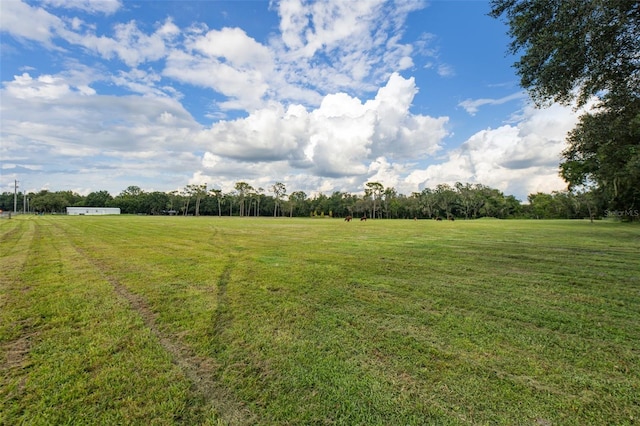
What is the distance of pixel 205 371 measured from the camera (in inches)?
120

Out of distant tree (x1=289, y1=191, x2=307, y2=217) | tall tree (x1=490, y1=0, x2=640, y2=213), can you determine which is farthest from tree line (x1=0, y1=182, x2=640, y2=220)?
tall tree (x1=490, y1=0, x2=640, y2=213)

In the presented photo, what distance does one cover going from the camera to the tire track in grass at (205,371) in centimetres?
247

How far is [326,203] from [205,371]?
341 ft

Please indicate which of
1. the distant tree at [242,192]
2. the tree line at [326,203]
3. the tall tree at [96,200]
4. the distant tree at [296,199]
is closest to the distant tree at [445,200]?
the tree line at [326,203]

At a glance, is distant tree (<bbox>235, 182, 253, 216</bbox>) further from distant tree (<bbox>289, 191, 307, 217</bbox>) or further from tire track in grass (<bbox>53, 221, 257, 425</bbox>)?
tire track in grass (<bbox>53, 221, 257, 425</bbox>)

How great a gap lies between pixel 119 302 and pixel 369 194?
9163 centimetres

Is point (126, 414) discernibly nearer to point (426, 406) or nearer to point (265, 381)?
point (265, 381)

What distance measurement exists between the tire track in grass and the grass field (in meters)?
0.02

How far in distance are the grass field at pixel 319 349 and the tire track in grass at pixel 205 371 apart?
0.06ft

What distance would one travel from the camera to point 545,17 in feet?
27.6

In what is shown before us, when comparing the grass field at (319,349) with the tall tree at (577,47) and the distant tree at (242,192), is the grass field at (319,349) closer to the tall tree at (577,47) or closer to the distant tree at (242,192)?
the tall tree at (577,47)

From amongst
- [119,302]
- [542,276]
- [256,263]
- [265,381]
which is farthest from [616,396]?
[256,263]

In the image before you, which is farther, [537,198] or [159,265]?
[537,198]

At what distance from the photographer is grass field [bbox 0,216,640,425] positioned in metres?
2.51
